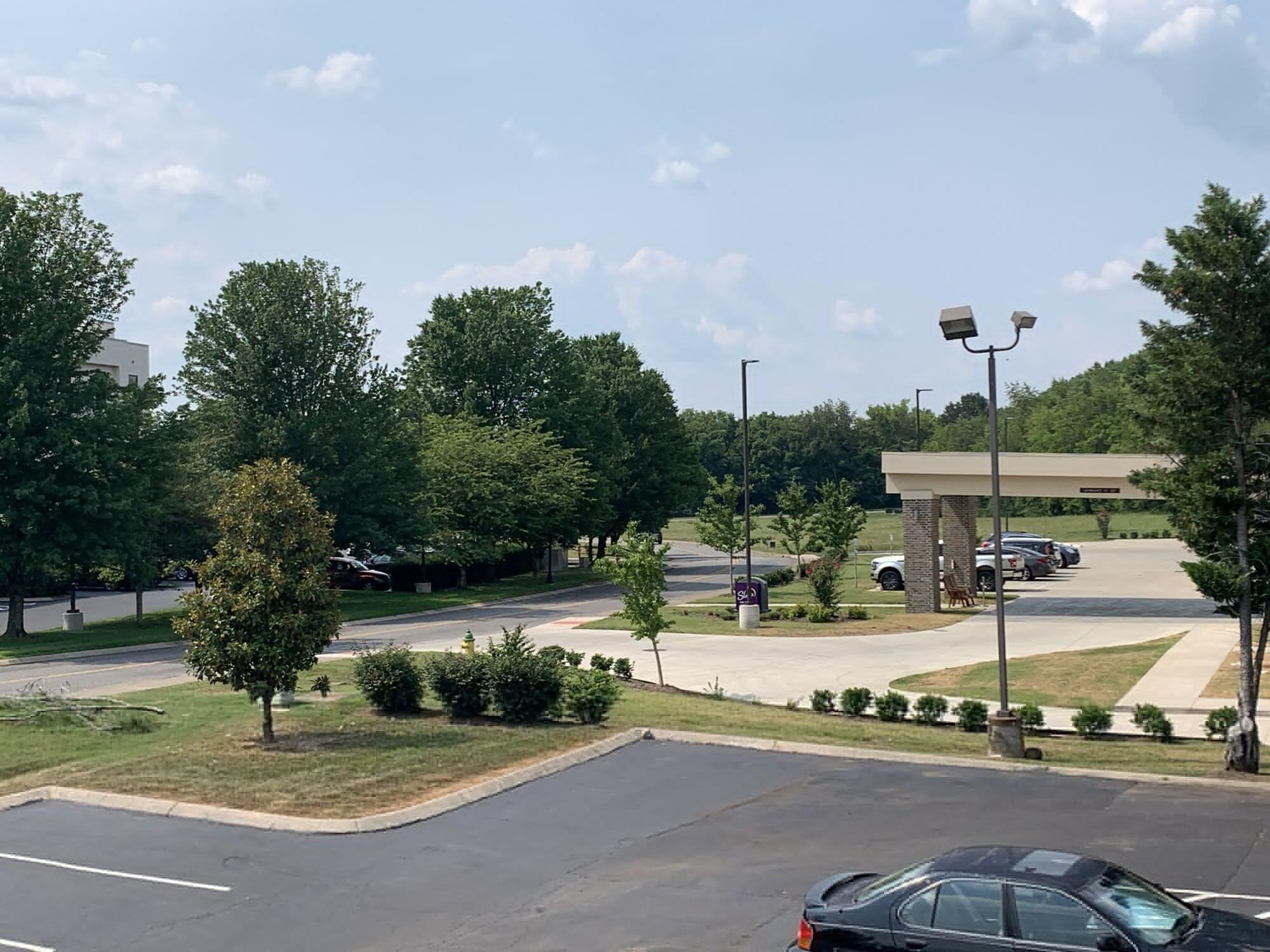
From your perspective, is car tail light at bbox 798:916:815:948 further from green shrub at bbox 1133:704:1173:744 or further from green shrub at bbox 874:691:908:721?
green shrub at bbox 874:691:908:721

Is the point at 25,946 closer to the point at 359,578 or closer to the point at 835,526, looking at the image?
the point at 835,526

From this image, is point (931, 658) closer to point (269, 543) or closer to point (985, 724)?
point (985, 724)

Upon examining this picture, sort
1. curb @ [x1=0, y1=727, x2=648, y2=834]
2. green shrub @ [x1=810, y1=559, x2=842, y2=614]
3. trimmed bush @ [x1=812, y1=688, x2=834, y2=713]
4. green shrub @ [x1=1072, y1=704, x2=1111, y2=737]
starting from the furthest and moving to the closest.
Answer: green shrub @ [x1=810, y1=559, x2=842, y2=614], trimmed bush @ [x1=812, y1=688, x2=834, y2=713], green shrub @ [x1=1072, y1=704, x2=1111, y2=737], curb @ [x1=0, y1=727, x2=648, y2=834]

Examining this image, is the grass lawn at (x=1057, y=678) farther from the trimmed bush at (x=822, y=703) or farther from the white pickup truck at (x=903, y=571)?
the white pickup truck at (x=903, y=571)

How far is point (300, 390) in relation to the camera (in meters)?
48.0

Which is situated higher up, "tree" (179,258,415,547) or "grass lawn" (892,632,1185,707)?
"tree" (179,258,415,547)

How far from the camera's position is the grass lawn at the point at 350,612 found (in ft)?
118

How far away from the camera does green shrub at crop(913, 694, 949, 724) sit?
22234mm

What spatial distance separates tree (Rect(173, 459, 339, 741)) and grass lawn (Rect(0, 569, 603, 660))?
4.55 meters

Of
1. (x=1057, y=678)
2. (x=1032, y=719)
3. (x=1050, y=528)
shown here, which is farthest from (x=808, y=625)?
(x=1050, y=528)

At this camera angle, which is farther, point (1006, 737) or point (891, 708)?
point (891, 708)

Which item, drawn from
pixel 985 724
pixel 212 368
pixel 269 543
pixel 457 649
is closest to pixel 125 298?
pixel 212 368

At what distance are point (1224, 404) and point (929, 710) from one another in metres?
7.23

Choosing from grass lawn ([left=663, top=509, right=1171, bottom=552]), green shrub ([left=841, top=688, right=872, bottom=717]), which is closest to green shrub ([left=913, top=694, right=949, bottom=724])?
green shrub ([left=841, top=688, right=872, bottom=717])
